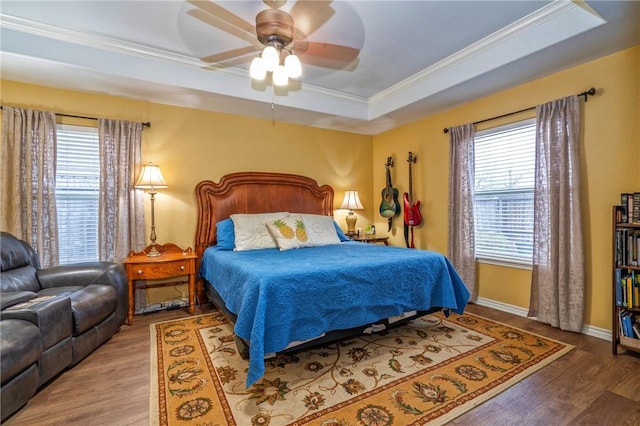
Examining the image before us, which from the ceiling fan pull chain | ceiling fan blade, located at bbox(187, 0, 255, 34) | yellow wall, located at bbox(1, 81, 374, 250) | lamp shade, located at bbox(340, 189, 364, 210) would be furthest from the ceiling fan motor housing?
lamp shade, located at bbox(340, 189, 364, 210)

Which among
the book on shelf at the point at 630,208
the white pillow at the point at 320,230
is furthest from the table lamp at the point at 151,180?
the book on shelf at the point at 630,208

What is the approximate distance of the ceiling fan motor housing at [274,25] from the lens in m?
2.06

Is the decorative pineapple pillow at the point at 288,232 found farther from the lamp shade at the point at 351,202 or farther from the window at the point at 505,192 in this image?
the window at the point at 505,192

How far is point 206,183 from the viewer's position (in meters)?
3.82

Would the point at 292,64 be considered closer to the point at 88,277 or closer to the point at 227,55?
the point at 227,55

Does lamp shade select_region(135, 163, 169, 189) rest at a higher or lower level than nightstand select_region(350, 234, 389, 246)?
higher

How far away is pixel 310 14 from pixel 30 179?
3.05 m

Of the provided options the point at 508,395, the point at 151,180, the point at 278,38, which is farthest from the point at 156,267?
the point at 508,395

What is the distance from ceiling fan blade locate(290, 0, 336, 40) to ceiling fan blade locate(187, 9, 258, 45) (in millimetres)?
460

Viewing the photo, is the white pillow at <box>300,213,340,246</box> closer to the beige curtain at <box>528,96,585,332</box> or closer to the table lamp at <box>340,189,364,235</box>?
the table lamp at <box>340,189,364,235</box>

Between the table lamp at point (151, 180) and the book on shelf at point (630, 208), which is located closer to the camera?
the book on shelf at point (630, 208)

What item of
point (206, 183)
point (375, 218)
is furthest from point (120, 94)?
point (375, 218)

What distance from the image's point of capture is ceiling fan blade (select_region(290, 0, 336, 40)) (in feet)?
7.56

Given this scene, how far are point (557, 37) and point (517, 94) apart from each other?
0.87 meters
